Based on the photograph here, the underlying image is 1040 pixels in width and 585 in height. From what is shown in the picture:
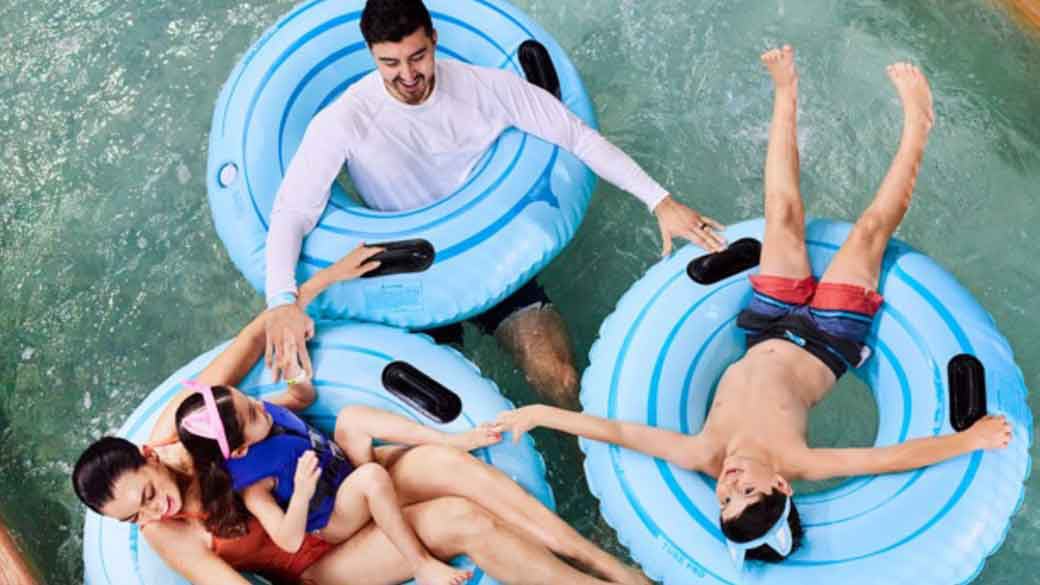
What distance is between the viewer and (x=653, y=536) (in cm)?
264

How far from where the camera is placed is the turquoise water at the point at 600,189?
12.0 feet

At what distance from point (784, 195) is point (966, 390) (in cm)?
70

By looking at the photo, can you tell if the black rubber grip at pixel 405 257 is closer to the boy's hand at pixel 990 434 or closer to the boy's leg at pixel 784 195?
the boy's leg at pixel 784 195

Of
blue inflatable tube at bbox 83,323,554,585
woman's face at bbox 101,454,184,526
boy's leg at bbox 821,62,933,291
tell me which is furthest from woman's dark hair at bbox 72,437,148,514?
boy's leg at bbox 821,62,933,291

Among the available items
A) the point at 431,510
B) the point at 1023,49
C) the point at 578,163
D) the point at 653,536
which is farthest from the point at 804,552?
the point at 1023,49

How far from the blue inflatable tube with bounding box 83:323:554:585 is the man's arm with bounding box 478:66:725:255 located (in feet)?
2.20

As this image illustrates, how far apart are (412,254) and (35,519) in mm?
1629

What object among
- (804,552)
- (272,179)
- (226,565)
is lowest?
(804,552)

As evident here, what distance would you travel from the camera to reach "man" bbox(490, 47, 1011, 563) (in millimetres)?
2535

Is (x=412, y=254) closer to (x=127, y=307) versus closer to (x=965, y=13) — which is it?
(x=127, y=307)

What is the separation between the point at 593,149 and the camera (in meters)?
3.01

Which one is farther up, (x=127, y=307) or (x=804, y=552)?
(x=127, y=307)

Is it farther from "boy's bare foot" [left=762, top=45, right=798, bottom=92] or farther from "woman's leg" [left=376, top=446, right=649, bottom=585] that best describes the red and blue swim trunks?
"woman's leg" [left=376, top=446, right=649, bottom=585]

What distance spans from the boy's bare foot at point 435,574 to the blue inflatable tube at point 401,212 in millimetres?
753
